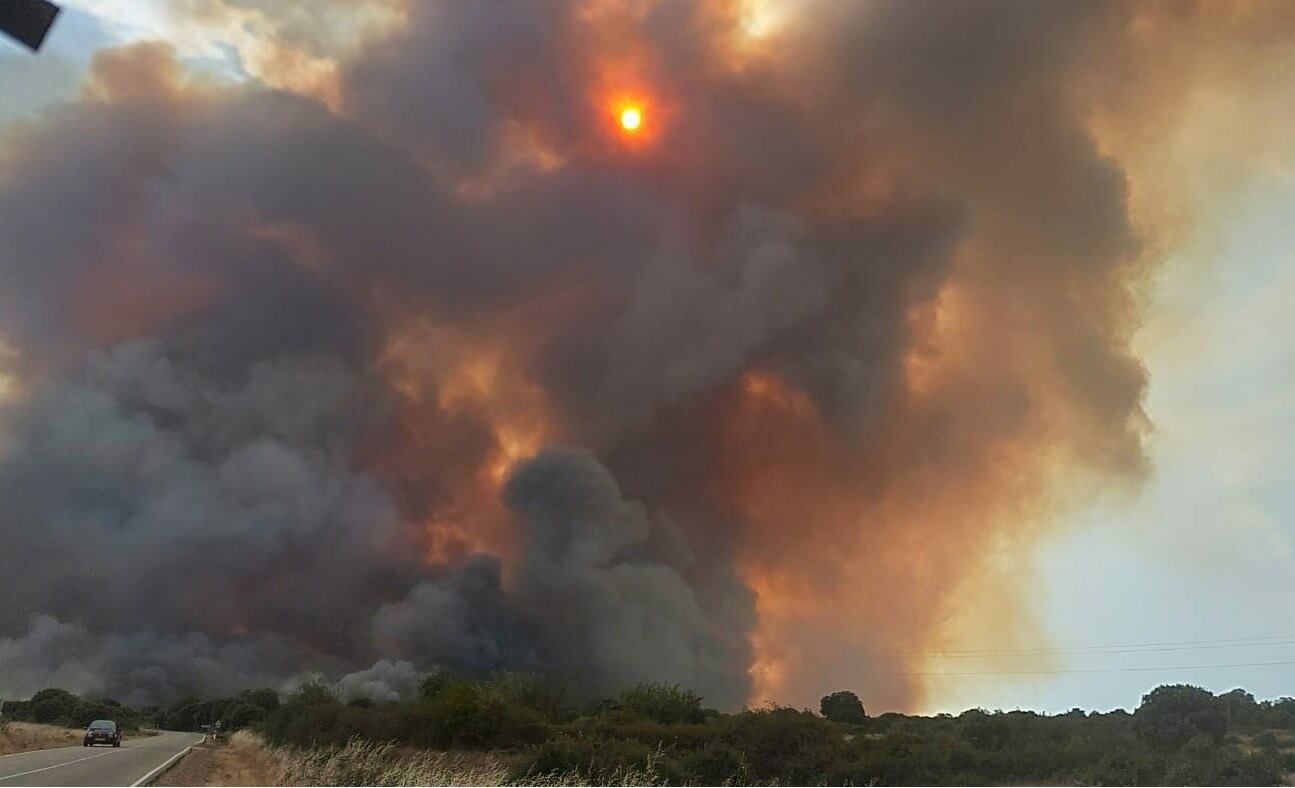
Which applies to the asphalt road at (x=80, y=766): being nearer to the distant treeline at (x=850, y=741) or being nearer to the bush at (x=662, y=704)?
the distant treeline at (x=850, y=741)

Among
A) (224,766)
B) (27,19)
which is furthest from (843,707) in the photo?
(27,19)

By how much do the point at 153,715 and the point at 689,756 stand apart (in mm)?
96340

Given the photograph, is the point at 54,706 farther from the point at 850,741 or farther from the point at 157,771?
the point at 850,741

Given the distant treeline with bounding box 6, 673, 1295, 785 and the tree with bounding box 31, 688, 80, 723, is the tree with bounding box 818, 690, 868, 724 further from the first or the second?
the tree with bounding box 31, 688, 80, 723

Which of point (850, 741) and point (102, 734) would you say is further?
point (102, 734)

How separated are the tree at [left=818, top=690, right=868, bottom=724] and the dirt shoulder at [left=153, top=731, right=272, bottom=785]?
114 feet

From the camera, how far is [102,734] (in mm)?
52625

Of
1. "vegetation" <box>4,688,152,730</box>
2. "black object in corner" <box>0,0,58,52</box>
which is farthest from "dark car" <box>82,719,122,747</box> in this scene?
"black object in corner" <box>0,0,58,52</box>

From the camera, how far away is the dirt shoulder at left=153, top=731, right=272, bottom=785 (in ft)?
101

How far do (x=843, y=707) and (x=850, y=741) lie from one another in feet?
91.7

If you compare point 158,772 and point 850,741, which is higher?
point 850,741

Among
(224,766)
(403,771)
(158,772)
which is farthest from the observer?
(224,766)

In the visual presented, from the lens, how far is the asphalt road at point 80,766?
2802 cm

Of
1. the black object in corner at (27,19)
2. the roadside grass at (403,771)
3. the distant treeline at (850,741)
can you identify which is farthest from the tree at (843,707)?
the black object in corner at (27,19)
